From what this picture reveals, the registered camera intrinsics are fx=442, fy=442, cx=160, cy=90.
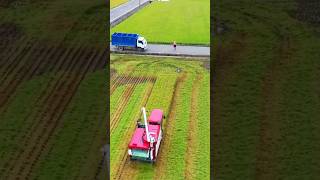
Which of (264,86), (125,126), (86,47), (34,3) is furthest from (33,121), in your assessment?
(34,3)

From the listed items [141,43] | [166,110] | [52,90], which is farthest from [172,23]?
[52,90]

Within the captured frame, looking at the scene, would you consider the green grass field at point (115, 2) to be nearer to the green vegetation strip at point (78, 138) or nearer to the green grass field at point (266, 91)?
the green grass field at point (266, 91)

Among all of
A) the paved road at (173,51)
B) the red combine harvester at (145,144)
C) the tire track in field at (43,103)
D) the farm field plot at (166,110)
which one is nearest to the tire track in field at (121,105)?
the farm field plot at (166,110)

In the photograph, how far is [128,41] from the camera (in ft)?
49.2

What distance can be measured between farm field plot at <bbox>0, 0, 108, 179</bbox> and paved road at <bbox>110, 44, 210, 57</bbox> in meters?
1.83

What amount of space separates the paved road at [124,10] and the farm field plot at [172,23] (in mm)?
227

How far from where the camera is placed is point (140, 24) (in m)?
17.5

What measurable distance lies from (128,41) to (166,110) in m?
4.57

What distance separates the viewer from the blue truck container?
49.1ft

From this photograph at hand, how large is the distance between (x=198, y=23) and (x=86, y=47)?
628 centimetres

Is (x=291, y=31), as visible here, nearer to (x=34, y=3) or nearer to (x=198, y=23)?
(x=198, y=23)

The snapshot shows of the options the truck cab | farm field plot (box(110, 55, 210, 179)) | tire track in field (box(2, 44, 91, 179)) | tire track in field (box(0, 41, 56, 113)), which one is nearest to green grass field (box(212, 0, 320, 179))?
farm field plot (box(110, 55, 210, 179))

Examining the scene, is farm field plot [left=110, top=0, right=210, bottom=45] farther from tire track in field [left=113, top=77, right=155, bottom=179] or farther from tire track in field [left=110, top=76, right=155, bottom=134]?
tire track in field [left=113, top=77, right=155, bottom=179]

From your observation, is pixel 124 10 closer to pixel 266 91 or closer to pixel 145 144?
Result: pixel 266 91
